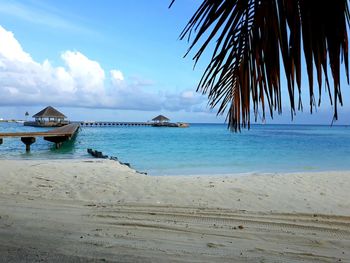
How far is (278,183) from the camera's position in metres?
11.1

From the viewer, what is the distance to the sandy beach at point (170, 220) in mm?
4402

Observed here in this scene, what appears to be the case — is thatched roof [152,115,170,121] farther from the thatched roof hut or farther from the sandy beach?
the sandy beach

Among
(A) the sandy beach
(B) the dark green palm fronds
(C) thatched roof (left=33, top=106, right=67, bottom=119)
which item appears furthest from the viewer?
(C) thatched roof (left=33, top=106, right=67, bottom=119)

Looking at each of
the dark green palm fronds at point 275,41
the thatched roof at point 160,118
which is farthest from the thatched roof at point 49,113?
the dark green palm fronds at point 275,41

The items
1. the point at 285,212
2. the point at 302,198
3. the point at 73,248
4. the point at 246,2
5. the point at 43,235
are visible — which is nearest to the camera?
the point at 246,2

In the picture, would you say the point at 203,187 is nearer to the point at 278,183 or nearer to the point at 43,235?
the point at 278,183

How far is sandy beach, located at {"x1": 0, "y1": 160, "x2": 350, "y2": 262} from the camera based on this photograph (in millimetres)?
4402

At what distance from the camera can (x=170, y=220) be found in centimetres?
614

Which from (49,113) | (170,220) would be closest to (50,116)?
(49,113)

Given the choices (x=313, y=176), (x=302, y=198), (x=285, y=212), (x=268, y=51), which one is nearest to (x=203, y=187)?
(x=302, y=198)

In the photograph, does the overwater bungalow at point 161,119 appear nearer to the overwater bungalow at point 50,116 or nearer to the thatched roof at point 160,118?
the thatched roof at point 160,118

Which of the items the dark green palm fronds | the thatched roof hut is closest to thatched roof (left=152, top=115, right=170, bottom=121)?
the thatched roof hut

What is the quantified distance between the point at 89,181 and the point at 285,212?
17.2 ft

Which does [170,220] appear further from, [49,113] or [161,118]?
[161,118]
